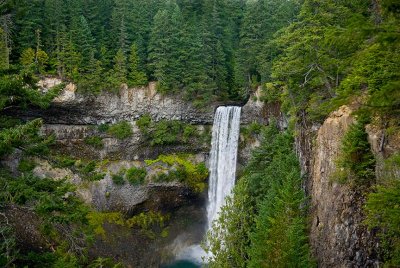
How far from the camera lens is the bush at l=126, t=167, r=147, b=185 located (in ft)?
116

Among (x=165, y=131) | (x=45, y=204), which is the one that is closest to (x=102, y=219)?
(x=165, y=131)

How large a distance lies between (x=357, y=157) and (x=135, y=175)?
25.2 m

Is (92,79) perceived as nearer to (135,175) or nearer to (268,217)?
(135,175)

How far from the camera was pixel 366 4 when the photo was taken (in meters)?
19.3

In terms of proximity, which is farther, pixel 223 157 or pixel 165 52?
pixel 165 52

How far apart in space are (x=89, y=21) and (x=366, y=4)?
30372 mm

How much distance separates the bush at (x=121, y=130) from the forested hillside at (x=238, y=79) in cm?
411

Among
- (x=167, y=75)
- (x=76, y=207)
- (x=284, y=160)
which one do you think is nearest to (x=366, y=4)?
(x=284, y=160)

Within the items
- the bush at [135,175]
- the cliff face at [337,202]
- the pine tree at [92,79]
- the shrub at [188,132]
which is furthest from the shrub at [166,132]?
the cliff face at [337,202]

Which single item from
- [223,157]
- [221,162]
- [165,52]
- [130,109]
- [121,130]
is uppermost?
[165,52]

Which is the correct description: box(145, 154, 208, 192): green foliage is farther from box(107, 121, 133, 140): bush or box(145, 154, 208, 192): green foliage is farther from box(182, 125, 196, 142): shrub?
box(107, 121, 133, 140): bush

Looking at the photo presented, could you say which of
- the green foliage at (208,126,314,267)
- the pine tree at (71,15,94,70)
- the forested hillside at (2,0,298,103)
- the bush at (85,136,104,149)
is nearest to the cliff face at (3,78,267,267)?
the bush at (85,136,104,149)

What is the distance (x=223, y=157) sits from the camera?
35.5m

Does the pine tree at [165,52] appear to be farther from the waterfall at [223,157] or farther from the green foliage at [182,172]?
the green foliage at [182,172]
